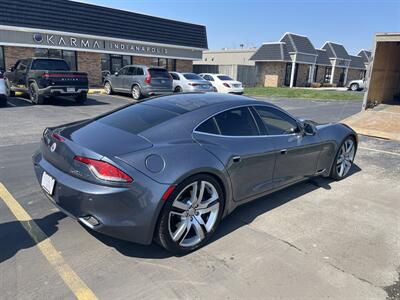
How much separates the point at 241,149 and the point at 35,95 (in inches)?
449

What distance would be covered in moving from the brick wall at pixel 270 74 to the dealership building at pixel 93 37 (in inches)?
427

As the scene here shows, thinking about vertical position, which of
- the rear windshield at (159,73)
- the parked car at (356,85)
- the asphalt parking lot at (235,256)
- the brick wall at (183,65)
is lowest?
the asphalt parking lot at (235,256)

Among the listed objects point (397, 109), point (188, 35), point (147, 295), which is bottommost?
point (147, 295)

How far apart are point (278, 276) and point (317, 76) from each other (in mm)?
42078

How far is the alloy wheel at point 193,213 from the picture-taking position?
3037 millimetres

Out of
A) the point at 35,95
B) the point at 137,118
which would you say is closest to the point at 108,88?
the point at 35,95

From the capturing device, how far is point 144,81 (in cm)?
1555

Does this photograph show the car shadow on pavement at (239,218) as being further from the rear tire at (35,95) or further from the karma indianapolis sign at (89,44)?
the karma indianapolis sign at (89,44)

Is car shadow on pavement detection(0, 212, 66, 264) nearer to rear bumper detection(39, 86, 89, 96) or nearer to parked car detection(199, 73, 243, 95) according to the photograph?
rear bumper detection(39, 86, 89, 96)

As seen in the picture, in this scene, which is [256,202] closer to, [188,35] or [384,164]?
[384,164]

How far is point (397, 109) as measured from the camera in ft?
37.6

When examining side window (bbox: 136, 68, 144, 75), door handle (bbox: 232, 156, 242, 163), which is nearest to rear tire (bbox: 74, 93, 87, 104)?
side window (bbox: 136, 68, 144, 75)

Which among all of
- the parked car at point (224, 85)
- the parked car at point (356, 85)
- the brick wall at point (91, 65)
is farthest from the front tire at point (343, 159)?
the parked car at point (356, 85)

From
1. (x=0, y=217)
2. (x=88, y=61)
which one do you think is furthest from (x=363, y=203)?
(x=88, y=61)
